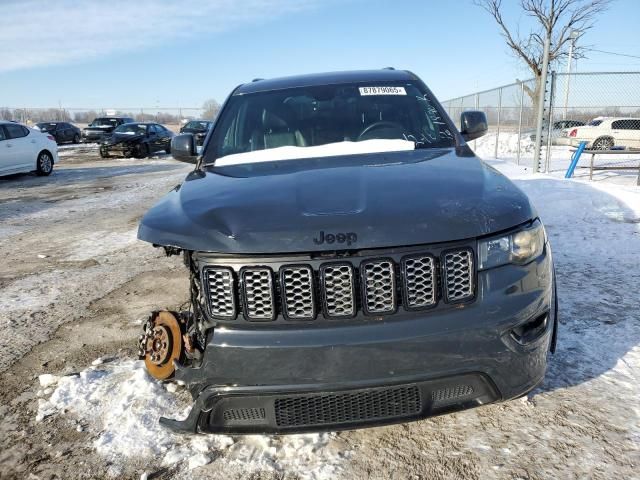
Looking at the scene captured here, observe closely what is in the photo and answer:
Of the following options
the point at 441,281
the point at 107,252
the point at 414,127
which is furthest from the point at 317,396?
the point at 107,252

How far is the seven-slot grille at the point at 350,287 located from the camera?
71.9 inches

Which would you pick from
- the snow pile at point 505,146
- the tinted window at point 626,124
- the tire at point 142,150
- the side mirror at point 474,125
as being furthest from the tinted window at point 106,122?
the side mirror at point 474,125

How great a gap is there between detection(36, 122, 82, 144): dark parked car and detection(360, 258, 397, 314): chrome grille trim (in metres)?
31.9

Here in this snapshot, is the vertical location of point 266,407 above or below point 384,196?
below

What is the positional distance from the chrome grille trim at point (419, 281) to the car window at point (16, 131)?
14.4 m

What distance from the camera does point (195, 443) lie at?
2225 mm

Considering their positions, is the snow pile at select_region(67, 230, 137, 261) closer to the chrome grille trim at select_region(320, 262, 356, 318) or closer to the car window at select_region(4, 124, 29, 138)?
the chrome grille trim at select_region(320, 262, 356, 318)

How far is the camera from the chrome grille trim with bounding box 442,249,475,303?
73.0 inches

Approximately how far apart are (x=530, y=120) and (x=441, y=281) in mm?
15303

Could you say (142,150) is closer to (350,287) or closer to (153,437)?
(153,437)

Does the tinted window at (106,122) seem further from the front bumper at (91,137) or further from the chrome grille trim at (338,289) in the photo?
the chrome grille trim at (338,289)

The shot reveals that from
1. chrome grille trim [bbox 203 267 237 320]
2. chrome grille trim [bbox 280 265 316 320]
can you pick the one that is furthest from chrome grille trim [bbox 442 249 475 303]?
chrome grille trim [bbox 203 267 237 320]

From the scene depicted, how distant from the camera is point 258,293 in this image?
1854 mm

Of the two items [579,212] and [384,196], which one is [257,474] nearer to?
[384,196]
